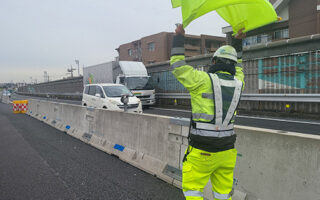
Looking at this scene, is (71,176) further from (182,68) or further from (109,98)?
(109,98)

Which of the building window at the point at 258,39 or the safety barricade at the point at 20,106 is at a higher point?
the building window at the point at 258,39

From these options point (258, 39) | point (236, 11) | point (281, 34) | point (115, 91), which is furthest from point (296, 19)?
point (236, 11)

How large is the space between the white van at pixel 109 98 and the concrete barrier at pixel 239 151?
298 cm

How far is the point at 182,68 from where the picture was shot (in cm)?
210

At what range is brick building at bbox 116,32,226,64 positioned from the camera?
50688mm

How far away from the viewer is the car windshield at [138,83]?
16.0 meters

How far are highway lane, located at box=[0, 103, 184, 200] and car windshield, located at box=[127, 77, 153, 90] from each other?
31.9ft

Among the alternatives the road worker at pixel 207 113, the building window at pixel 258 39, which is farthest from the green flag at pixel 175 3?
the building window at pixel 258 39

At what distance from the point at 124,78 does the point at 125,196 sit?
13152 millimetres

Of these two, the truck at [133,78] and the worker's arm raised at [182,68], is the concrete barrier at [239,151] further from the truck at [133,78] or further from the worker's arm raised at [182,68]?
the truck at [133,78]

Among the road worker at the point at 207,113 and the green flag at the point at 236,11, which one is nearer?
the green flag at the point at 236,11

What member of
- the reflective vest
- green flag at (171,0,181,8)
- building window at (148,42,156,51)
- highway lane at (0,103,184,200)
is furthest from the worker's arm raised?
building window at (148,42,156,51)

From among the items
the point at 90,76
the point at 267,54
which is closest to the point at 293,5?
the point at 267,54

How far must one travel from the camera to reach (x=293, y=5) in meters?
25.2
